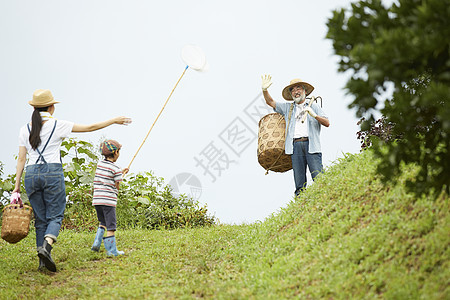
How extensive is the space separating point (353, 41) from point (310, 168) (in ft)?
15.5

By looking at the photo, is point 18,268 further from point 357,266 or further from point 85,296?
point 357,266

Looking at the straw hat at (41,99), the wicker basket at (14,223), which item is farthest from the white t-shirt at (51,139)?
the wicker basket at (14,223)

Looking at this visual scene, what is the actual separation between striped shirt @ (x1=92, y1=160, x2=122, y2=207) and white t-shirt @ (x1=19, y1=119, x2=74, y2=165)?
700mm

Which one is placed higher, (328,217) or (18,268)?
(328,217)

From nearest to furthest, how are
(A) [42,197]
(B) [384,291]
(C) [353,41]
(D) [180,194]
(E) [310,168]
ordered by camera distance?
1. (C) [353,41]
2. (B) [384,291]
3. (A) [42,197]
4. (E) [310,168]
5. (D) [180,194]

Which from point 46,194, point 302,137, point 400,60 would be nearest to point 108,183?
point 46,194

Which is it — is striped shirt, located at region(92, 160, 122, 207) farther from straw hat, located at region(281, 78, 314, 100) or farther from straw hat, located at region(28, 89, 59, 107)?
straw hat, located at region(281, 78, 314, 100)

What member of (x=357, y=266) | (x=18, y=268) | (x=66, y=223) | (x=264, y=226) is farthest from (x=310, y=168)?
(x=66, y=223)

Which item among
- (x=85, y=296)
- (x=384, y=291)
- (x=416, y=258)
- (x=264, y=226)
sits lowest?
(x=85, y=296)

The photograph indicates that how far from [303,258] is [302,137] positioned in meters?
3.39

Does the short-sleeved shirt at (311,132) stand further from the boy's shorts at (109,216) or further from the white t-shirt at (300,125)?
the boy's shorts at (109,216)

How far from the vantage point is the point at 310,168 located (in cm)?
814

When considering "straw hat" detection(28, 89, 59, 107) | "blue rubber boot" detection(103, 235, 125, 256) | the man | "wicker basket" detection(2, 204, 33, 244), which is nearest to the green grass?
"blue rubber boot" detection(103, 235, 125, 256)

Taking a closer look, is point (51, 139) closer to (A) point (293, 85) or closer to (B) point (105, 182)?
(B) point (105, 182)
